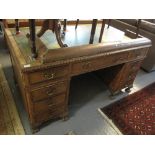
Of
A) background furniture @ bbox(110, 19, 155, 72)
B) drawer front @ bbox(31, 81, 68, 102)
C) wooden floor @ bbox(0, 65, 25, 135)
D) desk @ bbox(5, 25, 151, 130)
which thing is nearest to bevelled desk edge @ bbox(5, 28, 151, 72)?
desk @ bbox(5, 25, 151, 130)

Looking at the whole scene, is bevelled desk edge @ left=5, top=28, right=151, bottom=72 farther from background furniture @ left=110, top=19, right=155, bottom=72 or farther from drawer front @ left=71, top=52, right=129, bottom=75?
background furniture @ left=110, top=19, right=155, bottom=72

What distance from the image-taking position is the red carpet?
1581 mm

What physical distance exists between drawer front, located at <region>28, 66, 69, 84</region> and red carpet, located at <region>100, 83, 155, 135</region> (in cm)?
79

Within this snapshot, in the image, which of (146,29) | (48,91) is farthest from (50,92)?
(146,29)

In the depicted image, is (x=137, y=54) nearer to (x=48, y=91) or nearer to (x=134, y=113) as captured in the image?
(x=134, y=113)

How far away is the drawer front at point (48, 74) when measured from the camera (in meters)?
1.04

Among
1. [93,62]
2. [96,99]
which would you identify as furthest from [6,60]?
[93,62]

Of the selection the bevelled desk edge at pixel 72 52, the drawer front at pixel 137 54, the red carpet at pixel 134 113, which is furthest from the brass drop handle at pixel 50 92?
the drawer front at pixel 137 54

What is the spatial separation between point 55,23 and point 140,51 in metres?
0.92

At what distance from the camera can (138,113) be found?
69.1 inches

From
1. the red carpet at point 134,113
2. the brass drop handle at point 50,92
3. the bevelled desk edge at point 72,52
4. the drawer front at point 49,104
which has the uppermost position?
the bevelled desk edge at point 72,52

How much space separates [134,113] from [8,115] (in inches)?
51.6

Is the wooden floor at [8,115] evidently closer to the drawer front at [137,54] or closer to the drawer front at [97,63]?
the drawer front at [97,63]

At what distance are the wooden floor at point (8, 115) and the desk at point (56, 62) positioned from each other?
191 mm
